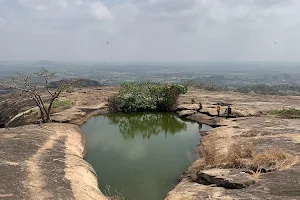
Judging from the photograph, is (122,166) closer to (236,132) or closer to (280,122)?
(236,132)

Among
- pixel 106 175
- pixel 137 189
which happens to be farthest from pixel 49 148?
pixel 137 189

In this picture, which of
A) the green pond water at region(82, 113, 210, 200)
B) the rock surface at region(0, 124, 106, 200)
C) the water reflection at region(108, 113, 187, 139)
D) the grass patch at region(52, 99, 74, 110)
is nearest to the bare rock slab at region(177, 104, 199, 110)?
the water reflection at region(108, 113, 187, 139)

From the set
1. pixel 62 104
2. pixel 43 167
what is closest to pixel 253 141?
pixel 43 167

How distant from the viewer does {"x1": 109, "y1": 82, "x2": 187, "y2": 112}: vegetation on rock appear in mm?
42031

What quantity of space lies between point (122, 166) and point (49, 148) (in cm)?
509

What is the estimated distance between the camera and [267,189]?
15.2 meters

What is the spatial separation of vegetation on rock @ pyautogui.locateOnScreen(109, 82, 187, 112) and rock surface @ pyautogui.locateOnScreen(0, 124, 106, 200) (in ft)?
49.6

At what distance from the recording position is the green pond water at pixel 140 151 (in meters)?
20.0

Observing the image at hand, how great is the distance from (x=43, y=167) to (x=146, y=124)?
794 inches

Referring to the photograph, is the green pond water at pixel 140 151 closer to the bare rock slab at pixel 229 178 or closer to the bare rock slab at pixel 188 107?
the bare rock slab at pixel 188 107

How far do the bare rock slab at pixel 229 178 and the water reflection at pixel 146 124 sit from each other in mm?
15224

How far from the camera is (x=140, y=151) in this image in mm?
27141

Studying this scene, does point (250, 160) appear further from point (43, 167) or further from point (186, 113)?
point (186, 113)

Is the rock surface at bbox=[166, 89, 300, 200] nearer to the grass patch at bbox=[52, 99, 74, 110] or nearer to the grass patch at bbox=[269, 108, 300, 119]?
the grass patch at bbox=[269, 108, 300, 119]
